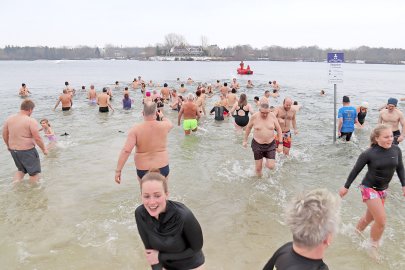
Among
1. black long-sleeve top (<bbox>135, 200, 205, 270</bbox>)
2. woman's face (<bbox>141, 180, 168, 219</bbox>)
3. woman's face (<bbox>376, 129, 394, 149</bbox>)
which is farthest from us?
woman's face (<bbox>376, 129, 394, 149</bbox>)

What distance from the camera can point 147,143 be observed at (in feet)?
15.5

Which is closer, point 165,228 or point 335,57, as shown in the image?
point 165,228

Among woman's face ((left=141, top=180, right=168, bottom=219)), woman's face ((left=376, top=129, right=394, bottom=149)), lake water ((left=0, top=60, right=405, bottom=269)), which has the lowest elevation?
lake water ((left=0, top=60, right=405, bottom=269))

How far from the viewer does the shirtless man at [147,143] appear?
15.2 feet

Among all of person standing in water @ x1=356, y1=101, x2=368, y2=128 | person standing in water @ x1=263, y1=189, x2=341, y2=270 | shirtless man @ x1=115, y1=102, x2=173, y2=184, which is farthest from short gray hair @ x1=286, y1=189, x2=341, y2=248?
person standing in water @ x1=356, y1=101, x2=368, y2=128

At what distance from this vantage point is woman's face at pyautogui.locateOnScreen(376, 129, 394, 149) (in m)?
3.92

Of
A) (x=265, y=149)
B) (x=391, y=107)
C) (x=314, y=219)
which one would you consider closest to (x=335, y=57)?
(x=391, y=107)

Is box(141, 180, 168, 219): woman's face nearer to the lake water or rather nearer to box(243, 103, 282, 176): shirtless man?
the lake water

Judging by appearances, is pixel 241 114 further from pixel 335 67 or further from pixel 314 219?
pixel 314 219

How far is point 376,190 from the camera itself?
420 centimetres

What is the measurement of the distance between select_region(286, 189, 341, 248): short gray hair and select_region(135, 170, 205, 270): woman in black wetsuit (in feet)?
3.12

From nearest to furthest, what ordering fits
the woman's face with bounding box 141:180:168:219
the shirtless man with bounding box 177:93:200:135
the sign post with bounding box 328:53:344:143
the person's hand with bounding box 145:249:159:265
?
the woman's face with bounding box 141:180:168:219 < the person's hand with bounding box 145:249:159:265 < the sign post with bounding box 328:53:344:143 < the shirtless man with bounding box 177:93:200:135

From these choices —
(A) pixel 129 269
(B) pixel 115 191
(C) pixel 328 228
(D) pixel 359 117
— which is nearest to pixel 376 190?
(C) pixel 328 228

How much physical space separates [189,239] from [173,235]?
0.14 m
